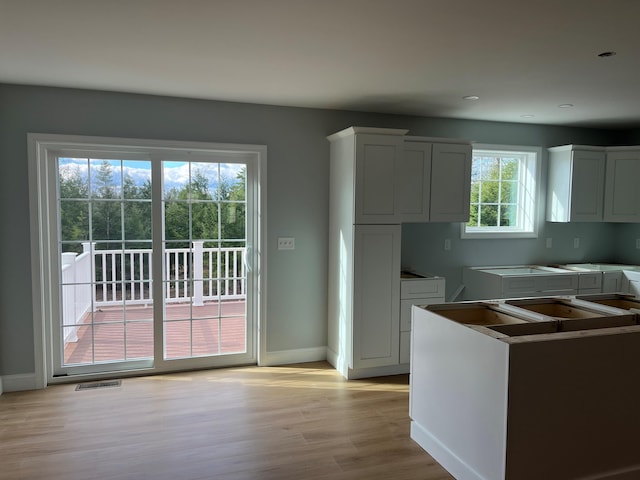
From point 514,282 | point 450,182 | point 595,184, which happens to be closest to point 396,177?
point 450,182

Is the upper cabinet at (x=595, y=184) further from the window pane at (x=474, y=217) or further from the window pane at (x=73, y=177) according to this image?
the window pane at (x=73, y=177)

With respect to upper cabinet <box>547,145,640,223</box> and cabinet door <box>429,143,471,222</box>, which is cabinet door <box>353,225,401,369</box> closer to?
cabinet door <box>429,143,471,222</box>

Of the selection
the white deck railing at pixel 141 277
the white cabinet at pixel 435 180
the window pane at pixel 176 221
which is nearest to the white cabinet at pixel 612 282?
the white cabinet at pixel 435 180

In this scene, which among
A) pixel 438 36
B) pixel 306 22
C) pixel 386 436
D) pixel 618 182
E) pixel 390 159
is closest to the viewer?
pixel 306 22

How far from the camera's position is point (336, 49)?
8.88 feet

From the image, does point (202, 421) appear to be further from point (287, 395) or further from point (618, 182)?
point (618, 182)

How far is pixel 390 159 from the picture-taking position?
13.1 ft

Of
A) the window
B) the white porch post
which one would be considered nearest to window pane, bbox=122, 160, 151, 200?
the white porch post

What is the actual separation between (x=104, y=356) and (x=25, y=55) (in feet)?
8.21

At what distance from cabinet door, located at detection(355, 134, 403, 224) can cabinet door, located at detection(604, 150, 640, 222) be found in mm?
2655

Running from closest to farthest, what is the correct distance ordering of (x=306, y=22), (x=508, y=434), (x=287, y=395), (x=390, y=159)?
(x=508, y=434) → (x=306, y=22) → (x=287, y=395) → (x=390, y=159)

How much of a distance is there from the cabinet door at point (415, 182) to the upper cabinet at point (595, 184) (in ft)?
5.75

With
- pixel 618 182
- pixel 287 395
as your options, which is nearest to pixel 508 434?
pixel 287 395

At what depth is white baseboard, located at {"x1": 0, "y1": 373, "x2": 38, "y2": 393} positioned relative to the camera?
12.1ft
